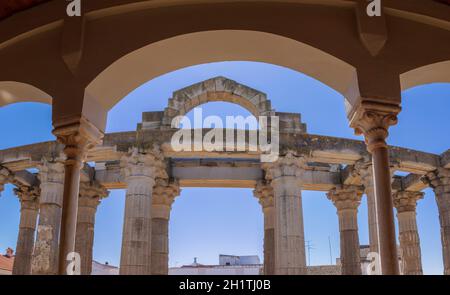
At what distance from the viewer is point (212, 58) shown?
7.92 metres

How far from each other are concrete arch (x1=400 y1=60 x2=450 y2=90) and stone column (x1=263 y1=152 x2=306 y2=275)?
23.3 ft

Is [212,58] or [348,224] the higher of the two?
[212,58]

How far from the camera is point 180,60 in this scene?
775 cm

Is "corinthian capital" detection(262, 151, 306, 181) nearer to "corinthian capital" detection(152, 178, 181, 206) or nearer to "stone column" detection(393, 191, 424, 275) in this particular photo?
"corinthian capital" detection(152, 178, 181, 206)

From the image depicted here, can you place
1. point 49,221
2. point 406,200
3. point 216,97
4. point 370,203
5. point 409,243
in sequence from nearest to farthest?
point 49,221 < point 370,203 < point 216,97 < point 409,243 < point 406,200

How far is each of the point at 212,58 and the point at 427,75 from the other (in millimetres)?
3307

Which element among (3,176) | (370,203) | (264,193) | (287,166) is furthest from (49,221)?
(370,203)

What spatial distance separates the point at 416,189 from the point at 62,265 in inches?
642

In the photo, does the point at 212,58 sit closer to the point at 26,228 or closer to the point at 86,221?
the point at 86,221

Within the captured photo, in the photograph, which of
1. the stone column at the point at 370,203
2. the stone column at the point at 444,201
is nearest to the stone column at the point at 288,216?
the stone column at the point at 370,203

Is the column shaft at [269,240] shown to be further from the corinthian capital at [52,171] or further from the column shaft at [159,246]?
the corinthian capital at [52,171]
